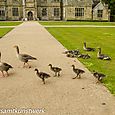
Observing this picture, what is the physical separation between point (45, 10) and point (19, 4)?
6.47m

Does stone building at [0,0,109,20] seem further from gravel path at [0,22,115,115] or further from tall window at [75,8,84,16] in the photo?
gravel path at [0,22,115,115]

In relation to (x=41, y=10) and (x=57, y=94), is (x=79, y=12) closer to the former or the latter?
(x=41, y=10)

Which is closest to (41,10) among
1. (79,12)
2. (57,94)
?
(79,12)

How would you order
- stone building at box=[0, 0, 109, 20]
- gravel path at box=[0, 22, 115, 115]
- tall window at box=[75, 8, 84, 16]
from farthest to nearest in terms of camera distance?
tall window at box=[75, 8, 84, 16] → stone building at box=[0, 0, 109, 20] → gravel path at box=[0, 22, 115, 115]

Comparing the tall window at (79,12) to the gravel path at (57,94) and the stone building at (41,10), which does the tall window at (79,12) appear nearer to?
the stone building at (41,10)

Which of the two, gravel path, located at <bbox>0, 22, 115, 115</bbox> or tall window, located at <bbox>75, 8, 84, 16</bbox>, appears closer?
gravel path, located at <bbox>0, 22, 115, 115</bbox>

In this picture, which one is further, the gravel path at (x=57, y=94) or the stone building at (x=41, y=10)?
the stone building at (x=41, y=10)

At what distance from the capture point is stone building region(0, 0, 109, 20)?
246ft

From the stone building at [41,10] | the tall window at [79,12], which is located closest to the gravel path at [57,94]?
the stone building at [41,10]

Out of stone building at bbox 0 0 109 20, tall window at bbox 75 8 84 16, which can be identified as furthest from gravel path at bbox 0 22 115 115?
tall window at bbox 75 8 84 16

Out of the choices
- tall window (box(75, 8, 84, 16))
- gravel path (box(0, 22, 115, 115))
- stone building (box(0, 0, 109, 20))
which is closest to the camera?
gravel path (box(0, 22, 115, 115))

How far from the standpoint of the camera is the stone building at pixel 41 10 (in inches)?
2950

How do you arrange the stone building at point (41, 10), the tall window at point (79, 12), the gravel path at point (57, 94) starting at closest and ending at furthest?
the gravel path at point (57, 94) < the stone building at point (41, 10) < the tall window at point (79, 12)

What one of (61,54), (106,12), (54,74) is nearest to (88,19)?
(106,12)
